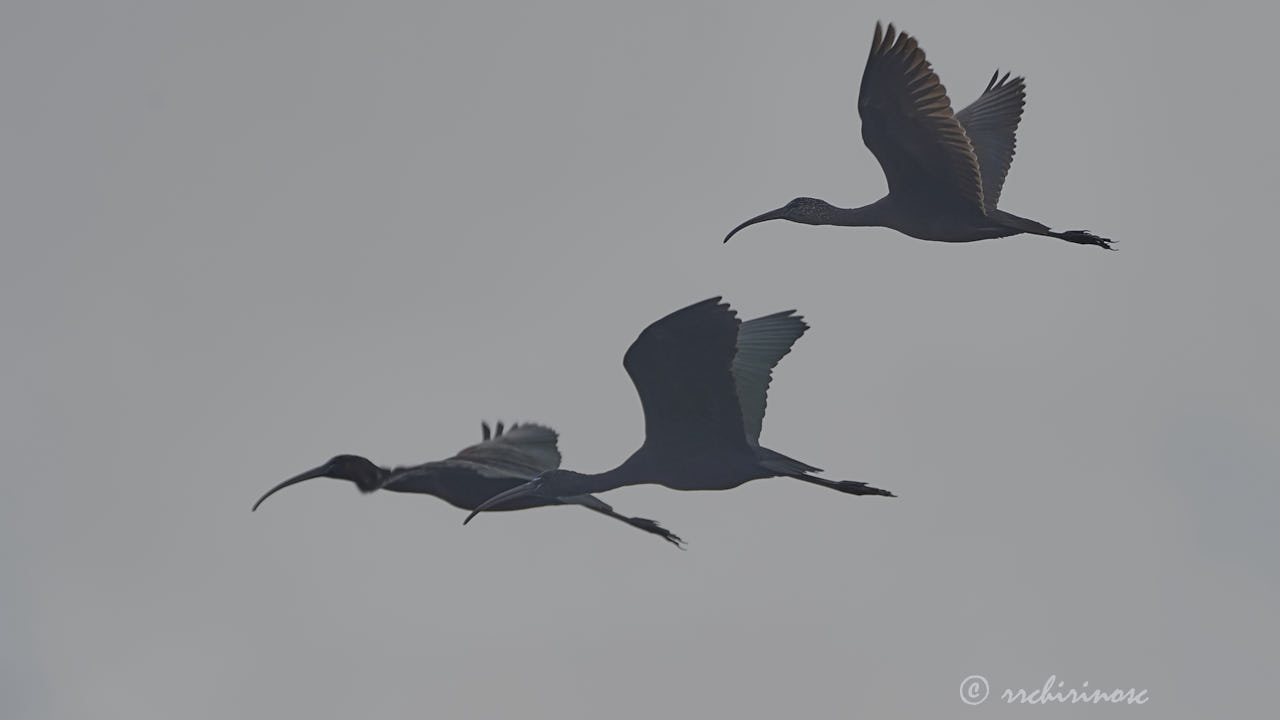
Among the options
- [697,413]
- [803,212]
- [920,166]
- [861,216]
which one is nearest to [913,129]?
[920,166]

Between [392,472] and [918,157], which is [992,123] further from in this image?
[392,472]

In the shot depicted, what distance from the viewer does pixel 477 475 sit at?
23.3 metres

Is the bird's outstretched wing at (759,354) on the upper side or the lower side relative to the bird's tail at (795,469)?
upper

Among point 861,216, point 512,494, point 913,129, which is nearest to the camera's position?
point 512,494

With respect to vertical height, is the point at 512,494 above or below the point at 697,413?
below

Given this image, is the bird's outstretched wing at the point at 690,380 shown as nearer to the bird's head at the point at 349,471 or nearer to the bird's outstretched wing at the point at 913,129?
the bird's head at the point at 349,471

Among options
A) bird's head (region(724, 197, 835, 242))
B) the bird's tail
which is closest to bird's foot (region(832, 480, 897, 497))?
the bird's tail

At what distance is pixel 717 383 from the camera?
20.4 meters

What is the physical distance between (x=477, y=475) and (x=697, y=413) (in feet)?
11.2

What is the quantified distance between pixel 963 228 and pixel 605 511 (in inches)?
222

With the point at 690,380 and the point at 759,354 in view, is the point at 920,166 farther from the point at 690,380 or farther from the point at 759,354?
the point at 690,380

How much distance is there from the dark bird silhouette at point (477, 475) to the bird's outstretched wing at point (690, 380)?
3.33ft

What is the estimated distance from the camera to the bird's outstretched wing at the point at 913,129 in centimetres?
2238

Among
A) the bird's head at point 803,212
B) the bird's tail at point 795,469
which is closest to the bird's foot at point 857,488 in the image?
the bird's tail at point 795,469
